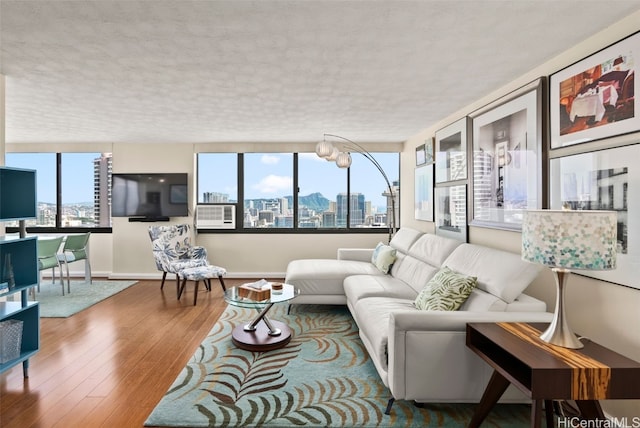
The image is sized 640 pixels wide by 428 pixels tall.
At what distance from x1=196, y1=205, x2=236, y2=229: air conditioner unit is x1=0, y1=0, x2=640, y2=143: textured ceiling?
78.7 inches

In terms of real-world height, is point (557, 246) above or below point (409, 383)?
above

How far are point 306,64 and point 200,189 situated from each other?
394 cm

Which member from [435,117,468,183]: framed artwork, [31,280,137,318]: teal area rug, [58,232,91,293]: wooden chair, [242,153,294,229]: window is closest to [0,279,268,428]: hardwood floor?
[31,280,137,318]: teal area rug

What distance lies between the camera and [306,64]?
247cm

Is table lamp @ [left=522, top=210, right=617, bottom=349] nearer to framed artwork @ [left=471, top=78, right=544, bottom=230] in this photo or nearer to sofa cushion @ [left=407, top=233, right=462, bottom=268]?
framed artwork @ [left=471, top=78, right=544, bottom=230]

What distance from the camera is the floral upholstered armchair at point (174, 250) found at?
15.2 feet

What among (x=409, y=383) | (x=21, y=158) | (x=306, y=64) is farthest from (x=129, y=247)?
(x=409, y=383)

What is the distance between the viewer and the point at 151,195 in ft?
18.3

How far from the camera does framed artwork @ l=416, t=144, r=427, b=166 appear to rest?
464cm

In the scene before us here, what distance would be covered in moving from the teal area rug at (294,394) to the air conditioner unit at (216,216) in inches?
111

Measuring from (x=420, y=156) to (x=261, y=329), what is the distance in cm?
319

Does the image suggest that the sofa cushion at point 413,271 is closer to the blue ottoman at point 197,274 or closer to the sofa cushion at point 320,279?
the sofa cushion at point 320,279

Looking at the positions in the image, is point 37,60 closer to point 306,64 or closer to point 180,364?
point 306,64
